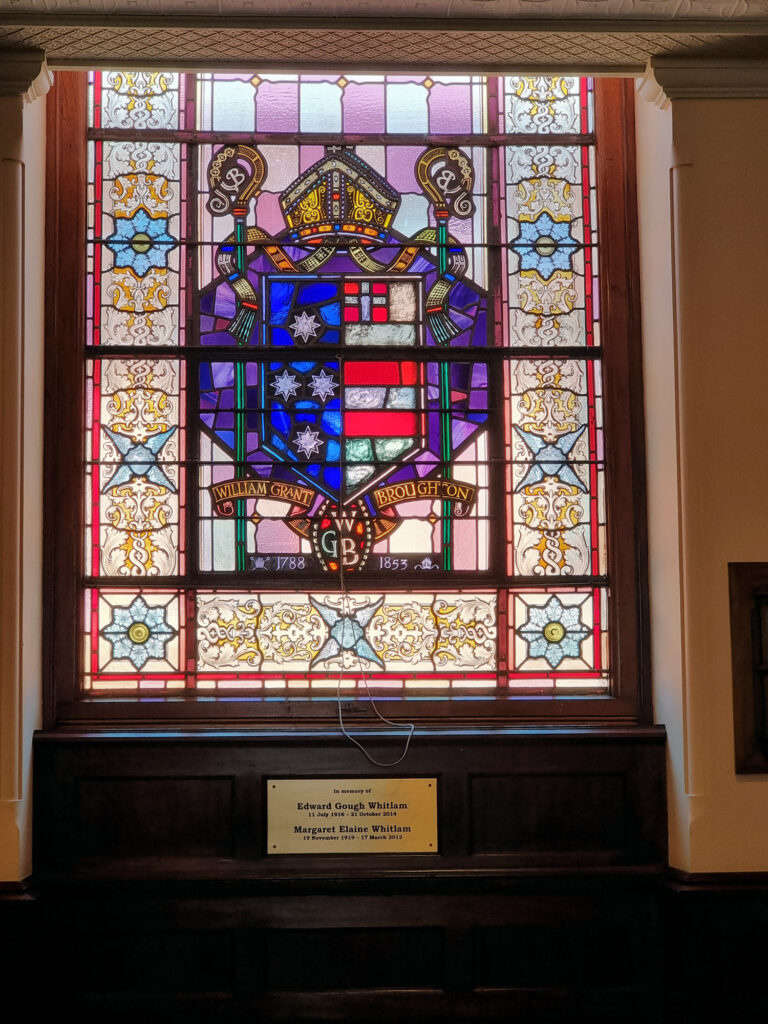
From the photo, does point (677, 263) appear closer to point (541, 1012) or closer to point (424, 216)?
point (424, 216)

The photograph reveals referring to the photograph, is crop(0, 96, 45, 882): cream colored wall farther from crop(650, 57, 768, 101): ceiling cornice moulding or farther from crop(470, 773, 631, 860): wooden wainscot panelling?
crop(650, 57, 768, 101): ceiling cornice moulding

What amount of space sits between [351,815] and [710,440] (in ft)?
5.75

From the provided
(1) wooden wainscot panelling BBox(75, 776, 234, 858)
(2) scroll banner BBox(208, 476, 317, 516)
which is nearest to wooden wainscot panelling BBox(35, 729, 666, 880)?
(1) wooden wainscot panelling BBox(75, 776, 234, 858)

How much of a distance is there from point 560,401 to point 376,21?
143 centimetres

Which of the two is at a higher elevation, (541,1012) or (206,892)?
(206,892)

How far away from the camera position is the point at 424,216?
356cm

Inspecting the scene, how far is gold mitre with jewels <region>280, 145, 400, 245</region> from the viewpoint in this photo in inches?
139

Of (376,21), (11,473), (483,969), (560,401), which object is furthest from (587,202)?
(483,969)

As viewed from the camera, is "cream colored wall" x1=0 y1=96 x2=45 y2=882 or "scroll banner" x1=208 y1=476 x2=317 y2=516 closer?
"cream colored wall" x1=0 y1=96 x2=45 y2=882

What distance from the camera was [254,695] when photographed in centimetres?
336

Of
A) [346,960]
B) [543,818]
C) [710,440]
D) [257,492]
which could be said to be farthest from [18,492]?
[710,440]

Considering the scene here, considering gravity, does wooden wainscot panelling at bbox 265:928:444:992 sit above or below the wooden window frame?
below

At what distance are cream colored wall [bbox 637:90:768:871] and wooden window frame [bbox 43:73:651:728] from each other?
0.58 ft

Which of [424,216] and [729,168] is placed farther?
[424,216]
